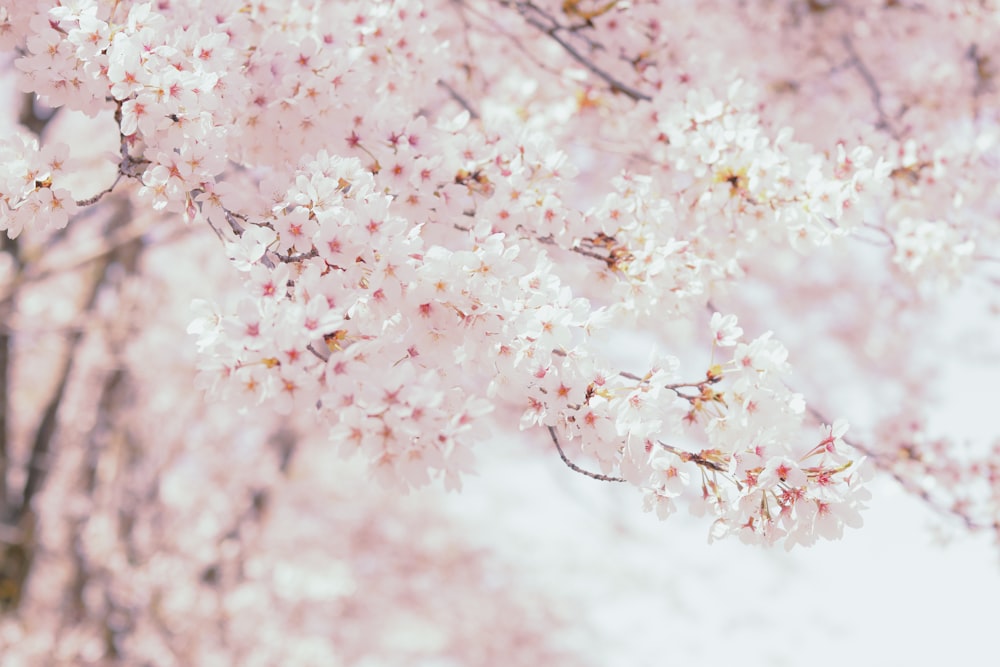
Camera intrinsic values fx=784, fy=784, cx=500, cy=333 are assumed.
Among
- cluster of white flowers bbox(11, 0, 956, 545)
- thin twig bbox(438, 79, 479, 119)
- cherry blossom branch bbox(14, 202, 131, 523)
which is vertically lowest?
cherry blossom branch bbox(14, 202, 131, 523)

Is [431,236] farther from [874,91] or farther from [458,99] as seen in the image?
[874,91]

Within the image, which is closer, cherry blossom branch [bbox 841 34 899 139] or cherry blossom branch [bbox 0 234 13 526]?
cherry blossom branch [bbox 841 34 899 139]

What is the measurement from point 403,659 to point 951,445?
11.4 metres

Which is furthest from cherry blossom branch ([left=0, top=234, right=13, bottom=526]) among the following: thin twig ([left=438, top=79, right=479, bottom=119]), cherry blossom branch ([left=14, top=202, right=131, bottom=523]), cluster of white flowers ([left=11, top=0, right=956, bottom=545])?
cluster of white flowers ([left=11, top=0, right=956, bottom=545])

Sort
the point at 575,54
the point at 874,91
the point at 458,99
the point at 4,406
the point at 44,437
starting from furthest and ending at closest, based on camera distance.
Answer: the point at 44,437 → the point at 4,406 → the point at 874,91 → the point at 458,99 → the point at 575,54

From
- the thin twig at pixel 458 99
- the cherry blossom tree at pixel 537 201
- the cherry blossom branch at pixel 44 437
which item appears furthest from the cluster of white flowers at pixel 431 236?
the cherry blossom branch at pixel 44 437

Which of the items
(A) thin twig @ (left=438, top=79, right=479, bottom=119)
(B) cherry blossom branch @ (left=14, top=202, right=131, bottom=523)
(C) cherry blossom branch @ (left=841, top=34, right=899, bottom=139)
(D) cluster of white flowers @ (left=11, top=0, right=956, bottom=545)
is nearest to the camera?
(D) cluster of white flowers @ (left=11, top=0, right=956, bottom=545)

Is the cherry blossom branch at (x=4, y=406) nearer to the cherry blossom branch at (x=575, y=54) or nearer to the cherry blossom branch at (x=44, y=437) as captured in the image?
the cherry blossom branch at (x=44, y=437)

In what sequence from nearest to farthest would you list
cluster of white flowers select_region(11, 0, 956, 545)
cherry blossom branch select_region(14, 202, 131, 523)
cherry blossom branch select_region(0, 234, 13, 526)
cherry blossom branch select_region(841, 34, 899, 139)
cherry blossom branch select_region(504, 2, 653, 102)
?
cluster of white flowers select_region(11, 0, 956, 545), cherry blossom branch select_region(504, 2, 653, 102), cherry blossom branch select_region(841, 34, 899, 139), cherry blossom branch select_region(0, 234, 13, 526), cherry blossom branch select_region(14, 202, 131, 523)

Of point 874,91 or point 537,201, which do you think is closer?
point 537,201

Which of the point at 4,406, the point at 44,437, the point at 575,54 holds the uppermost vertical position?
the point at 575,54

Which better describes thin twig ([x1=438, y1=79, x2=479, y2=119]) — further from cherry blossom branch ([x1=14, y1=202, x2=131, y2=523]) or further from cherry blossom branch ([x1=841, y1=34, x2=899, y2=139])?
cherry blossom branch ([x1=14, y1=202, x2=131, y2=523])

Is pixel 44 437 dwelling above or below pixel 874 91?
below

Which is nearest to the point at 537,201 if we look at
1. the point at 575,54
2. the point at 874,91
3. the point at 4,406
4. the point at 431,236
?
the point at 431,236
